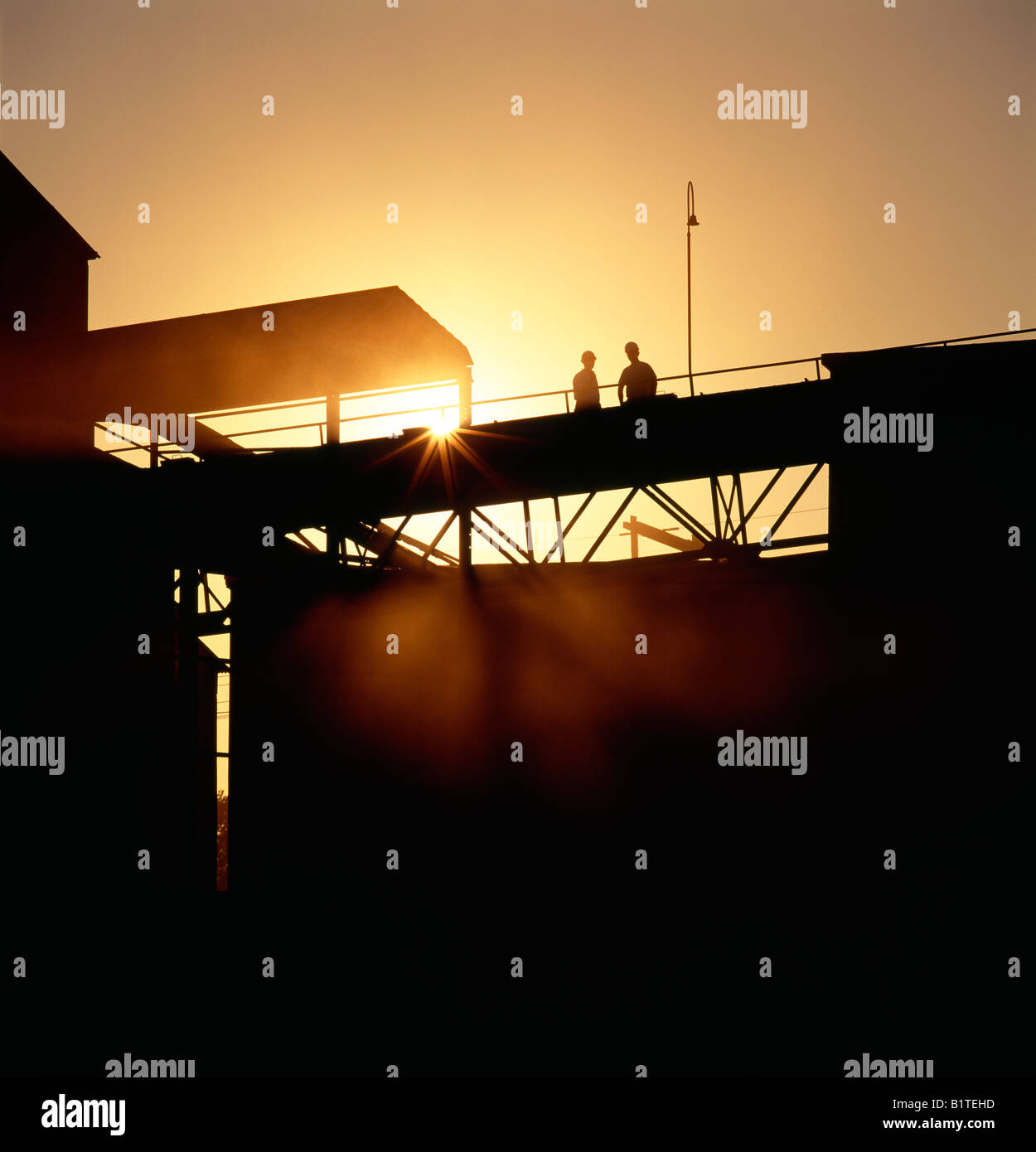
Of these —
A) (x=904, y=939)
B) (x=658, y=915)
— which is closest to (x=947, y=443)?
(x=904, y=939)

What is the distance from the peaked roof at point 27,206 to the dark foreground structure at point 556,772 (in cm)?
748

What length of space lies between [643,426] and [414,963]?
7328 mm

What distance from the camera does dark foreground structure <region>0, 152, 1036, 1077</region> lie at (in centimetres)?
1217

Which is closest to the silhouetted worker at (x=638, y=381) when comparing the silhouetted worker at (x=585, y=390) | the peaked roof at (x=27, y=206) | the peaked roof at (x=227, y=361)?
the silhouetted worker at (x=585, y=390)

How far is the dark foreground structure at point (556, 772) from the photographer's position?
12.2 metres

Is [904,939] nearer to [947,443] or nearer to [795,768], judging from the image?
[795,768]

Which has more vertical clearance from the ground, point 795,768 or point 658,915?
point 795,768

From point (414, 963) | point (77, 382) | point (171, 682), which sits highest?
point (77, 382)

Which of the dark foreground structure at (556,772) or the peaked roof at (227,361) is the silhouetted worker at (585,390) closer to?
the dark foreground structure at (556,772)

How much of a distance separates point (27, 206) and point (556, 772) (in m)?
15.7

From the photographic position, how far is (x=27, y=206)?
21500mm

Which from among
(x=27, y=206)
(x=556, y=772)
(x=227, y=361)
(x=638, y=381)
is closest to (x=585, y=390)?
(x=638, y=381)

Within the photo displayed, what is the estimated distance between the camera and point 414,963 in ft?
46.5

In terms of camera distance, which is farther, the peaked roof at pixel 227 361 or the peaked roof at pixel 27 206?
the peaked roof at pixel 27 206
